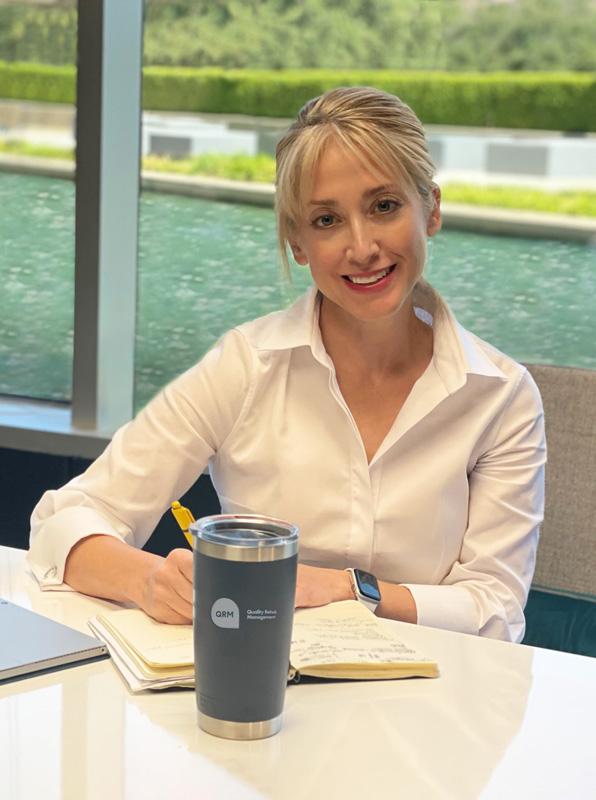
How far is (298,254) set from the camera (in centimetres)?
186

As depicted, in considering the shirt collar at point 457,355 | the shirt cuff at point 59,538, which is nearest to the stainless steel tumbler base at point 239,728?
the shirt cuff at point 59,538

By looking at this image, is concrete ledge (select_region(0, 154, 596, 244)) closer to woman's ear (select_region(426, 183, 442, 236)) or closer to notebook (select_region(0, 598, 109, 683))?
woman's ear (select_region(426, 183, 442, 236))

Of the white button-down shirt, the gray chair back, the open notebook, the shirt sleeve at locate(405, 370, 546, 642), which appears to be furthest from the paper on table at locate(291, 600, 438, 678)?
the gray chair back

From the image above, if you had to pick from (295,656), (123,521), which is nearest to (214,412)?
(123,521)

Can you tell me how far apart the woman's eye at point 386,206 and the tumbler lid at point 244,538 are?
79cm

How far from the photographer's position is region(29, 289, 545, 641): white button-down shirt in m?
1.73

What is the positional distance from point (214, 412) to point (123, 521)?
0.67ft

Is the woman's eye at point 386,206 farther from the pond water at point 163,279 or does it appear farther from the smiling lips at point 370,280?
the pond water at point 163,279

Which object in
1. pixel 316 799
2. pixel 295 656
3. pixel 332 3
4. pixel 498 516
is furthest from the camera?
pixel 332 3

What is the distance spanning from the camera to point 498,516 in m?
1.72

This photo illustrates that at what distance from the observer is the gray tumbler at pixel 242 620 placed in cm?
101

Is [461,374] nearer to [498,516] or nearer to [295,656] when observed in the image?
[498,516]

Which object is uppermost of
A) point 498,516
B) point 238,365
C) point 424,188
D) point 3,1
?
point 3,1

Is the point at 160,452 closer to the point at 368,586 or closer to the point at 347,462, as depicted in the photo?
the point at 347,462
